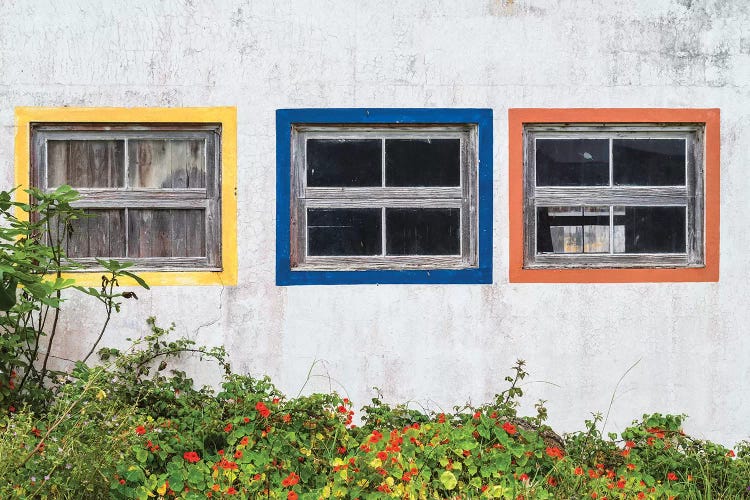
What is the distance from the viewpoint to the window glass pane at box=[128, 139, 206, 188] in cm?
535

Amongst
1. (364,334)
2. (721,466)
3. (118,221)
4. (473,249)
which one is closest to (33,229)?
(118,221)

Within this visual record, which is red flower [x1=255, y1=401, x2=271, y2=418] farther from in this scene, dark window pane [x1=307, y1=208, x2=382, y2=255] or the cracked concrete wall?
dark window pane [x1=307, y1=208, x2=382, y2=255]

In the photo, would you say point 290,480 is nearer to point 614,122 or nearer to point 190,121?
point 190,121

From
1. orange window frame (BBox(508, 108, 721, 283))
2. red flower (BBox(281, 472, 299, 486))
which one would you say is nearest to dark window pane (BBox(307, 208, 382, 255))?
orange window frame (BBox(508, 108, 721, 283))

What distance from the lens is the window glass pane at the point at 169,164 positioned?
17.6 ft

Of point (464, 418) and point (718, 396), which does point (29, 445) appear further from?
point (718, 396)

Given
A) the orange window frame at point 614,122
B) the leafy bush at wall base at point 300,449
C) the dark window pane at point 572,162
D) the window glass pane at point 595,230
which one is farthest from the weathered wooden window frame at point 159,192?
the window glass pane at point 595,230

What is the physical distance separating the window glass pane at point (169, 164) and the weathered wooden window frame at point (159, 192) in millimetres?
35

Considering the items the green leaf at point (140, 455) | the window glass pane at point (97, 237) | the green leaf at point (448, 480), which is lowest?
the green leaf at point (448, 480)

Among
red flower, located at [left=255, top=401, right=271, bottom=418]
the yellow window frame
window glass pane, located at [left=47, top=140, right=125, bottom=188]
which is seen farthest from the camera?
window glass pane, located at [left=47, top=140, right=125, bottom=188]

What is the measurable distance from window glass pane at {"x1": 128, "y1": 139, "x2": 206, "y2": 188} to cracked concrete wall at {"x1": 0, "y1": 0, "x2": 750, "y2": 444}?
28cm

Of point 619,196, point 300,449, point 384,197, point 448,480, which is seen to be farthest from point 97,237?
point 619,196

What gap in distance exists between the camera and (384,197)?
5.41 m

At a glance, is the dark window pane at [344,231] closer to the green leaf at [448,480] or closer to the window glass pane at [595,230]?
the window glass pane at [595,230]
